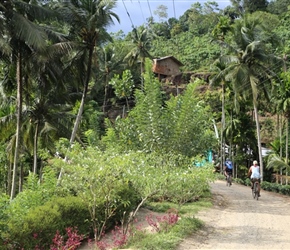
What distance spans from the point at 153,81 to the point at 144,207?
4270 mm

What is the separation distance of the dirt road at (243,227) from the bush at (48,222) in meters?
2.54

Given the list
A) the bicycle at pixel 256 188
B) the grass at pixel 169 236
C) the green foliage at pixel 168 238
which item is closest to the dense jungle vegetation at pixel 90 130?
the grass at pixel 169 236

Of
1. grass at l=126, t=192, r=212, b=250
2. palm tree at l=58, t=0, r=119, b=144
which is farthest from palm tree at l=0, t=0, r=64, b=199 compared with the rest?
grass at l=126, t=192, r=212, b=250

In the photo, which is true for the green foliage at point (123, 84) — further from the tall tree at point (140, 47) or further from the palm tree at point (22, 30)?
the palm tree at point (22, 30)

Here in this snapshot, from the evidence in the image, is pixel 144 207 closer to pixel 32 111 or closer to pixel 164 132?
pixel 164 132

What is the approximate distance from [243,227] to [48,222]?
543cm

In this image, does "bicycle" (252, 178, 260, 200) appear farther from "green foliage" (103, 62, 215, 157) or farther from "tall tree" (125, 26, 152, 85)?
"tall tree" (125, 26, 152, 85)

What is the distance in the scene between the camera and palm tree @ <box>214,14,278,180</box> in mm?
24891

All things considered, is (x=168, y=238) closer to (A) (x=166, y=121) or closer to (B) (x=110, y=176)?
(B) (x=110, y=176)

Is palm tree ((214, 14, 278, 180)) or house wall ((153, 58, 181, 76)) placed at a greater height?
house wall ((153, 58, 181, 76))

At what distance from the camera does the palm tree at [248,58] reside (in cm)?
2489

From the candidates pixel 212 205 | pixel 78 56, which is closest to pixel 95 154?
pixel 212 205

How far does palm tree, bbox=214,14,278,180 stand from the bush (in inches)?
663

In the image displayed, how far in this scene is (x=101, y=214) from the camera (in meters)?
10.8
